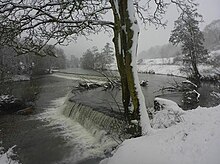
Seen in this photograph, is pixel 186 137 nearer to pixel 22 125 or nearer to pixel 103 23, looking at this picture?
pixel 103 23

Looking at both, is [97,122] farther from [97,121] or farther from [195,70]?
[195,70]

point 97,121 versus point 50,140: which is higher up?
point 97,121

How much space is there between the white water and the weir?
132mm

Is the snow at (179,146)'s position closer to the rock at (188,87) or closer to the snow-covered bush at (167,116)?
the snow-covered bush at (167,116)

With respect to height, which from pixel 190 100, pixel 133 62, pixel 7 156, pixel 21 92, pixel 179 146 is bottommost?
pixel 7 156

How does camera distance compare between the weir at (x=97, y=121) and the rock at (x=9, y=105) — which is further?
the rock at (x=9, y=105)

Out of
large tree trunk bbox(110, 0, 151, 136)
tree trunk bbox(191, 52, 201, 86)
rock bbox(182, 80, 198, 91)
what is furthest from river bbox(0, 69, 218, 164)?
tree trunk bbox(191, 52, 201, 86)

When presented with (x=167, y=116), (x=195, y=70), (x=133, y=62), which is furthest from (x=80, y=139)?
(x=195, y=70)

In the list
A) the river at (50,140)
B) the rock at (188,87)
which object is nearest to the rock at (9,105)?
the river at (50,140)

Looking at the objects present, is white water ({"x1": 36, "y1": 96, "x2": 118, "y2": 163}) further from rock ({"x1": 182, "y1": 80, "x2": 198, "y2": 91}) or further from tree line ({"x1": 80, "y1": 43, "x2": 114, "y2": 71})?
tree line ({"x1": 80, "y1": 43, "x2": 114, "y2": 71})

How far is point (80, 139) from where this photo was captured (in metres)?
10.5

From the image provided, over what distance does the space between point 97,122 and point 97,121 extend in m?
0.10

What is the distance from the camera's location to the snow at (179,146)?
3.80 meters

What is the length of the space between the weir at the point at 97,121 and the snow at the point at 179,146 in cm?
295
